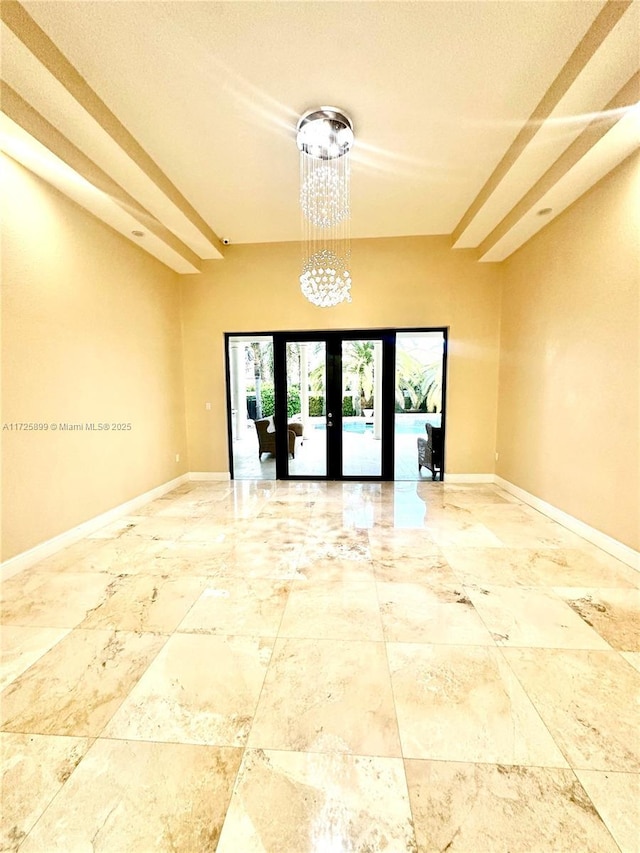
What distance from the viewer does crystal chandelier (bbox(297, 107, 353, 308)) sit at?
109 inches

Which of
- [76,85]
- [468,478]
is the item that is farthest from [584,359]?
[76,85]

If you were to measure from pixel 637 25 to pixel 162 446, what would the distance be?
557 centimetres

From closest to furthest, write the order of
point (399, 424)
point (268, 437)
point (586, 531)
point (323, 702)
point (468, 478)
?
1. point (323, 702)
2. point (586, 531)
3. point (468, 478)
4. point (399, 424)
5. point (268, 437)

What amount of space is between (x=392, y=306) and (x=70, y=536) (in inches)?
189

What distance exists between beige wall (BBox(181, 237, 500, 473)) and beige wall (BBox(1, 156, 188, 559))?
819 mm

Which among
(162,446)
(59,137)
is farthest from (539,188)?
(162,446)

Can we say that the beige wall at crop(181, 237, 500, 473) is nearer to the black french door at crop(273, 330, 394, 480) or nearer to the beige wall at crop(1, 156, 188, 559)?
the black french door at crop(273, 330, 394, 480)

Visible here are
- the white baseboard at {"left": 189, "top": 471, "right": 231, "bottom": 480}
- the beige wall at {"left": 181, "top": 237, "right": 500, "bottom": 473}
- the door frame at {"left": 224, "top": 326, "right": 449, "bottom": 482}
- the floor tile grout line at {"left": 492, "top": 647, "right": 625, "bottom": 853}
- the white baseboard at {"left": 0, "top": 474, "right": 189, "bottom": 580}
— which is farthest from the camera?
the white baseboard at {"left": 189, "top": 471, "right": 231, "bottom": 480}

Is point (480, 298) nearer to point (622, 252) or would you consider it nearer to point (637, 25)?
point (622, 252)

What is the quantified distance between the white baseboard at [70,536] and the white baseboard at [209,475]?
2.74 ft

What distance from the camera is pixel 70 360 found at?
3.29m

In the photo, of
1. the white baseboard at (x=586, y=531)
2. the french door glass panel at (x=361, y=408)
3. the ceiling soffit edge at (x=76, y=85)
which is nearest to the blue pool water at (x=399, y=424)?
the french door glass panel at (x=361, y=408)

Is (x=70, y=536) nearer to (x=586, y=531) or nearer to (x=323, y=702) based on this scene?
(x=323, y=702)

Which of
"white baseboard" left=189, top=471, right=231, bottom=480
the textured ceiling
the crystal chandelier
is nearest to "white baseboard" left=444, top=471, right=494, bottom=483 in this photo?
the crystal chandelier
